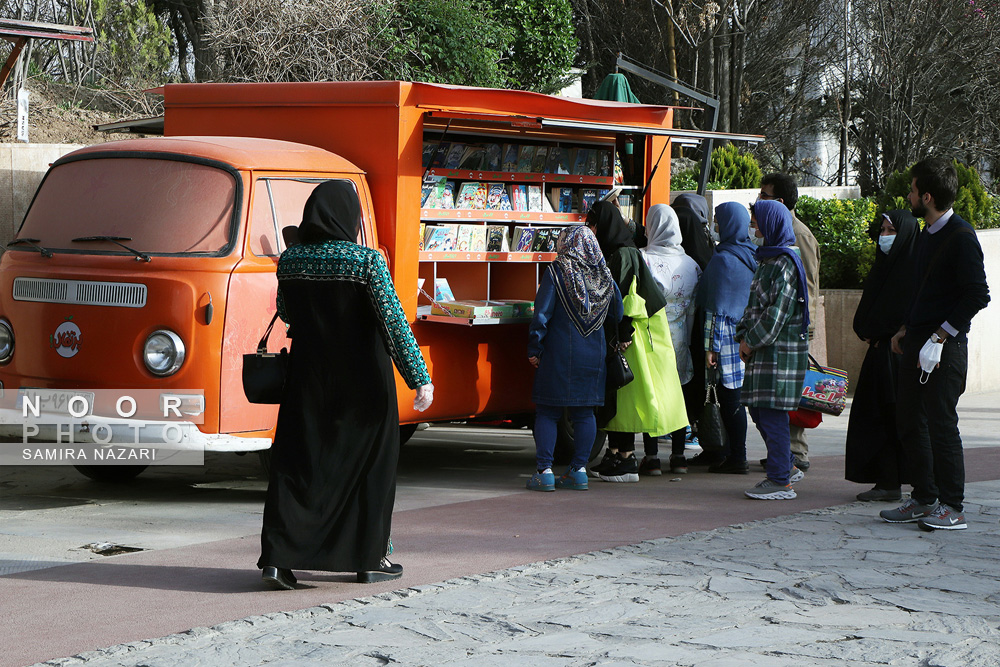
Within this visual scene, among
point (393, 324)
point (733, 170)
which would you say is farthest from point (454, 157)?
point (733, 170)

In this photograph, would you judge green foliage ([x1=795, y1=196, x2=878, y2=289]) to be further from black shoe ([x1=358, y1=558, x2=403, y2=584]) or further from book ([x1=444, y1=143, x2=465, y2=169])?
black shoe ([x1=358, y1=558, x2=403, y2=584])

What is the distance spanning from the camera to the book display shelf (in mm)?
8500

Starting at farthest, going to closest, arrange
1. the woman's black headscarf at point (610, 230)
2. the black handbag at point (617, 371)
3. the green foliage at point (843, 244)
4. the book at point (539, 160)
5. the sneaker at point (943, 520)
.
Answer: the green foliage at point (843, 244) < the book at point (539, 160) < the woman's black headscarf at point (610, 230) < the black handbag at point (617, 371) < the sneaker at point (943, 520)

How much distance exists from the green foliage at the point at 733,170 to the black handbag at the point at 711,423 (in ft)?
32.4

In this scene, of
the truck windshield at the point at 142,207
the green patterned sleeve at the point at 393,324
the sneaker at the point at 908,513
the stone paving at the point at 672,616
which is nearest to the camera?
the stone paving at the point at 672,616

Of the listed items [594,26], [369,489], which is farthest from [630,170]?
[594,26]

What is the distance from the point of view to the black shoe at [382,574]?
220 inches

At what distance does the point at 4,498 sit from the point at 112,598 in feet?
9.13

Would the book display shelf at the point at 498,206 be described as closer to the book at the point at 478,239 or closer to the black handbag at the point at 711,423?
the book at the point at 478,239

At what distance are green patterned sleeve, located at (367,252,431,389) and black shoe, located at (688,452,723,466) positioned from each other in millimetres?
4262

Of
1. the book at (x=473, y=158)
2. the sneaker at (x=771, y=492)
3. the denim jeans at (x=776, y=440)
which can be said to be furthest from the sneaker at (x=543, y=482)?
the book at (x=473, y=158)

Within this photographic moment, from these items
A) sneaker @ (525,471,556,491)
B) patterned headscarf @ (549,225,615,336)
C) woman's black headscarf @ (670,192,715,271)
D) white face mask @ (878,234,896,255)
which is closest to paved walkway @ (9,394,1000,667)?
sneaker @ (525,471,556,491)

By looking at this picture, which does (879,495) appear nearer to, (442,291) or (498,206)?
(442,291)

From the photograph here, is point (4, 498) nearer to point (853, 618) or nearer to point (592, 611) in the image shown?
point (592, 611)
